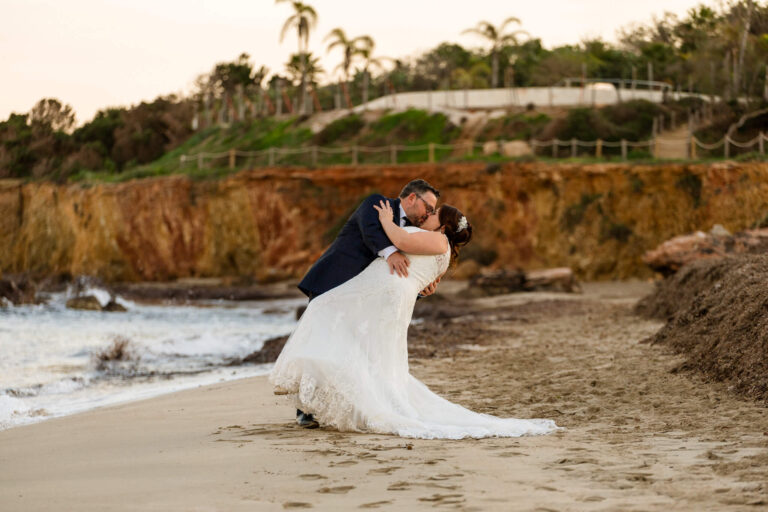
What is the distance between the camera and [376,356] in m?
5.44

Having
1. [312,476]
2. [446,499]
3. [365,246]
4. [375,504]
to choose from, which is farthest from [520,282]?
[375,504]

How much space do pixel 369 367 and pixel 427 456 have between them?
1.04 m

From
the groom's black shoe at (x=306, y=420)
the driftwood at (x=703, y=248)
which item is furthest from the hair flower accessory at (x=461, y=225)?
the driftwood at (x=703, y=248)

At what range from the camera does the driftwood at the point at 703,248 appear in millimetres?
15289

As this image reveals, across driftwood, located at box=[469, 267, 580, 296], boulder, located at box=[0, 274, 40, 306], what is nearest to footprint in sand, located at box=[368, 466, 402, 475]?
driftwood, located at box=[469, 267, 580, 296]

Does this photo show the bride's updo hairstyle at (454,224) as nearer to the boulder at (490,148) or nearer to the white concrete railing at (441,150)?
the white concrete railing at (441,150)

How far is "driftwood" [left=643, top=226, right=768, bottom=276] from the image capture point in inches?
602

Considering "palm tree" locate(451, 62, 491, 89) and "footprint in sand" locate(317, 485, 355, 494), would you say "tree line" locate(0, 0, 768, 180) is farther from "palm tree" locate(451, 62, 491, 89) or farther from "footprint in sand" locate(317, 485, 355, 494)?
"footprint in sand" locate(317, 485, 355, 494)

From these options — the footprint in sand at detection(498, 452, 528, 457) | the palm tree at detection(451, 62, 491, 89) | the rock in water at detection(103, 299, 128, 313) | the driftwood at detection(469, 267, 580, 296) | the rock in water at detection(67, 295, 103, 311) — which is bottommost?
the rock in water at detection(103, 299, 128, 313)

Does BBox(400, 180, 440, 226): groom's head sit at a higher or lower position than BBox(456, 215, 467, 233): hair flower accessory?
higher

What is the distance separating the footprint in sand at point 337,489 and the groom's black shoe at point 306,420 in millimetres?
1669

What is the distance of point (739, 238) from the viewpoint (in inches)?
628

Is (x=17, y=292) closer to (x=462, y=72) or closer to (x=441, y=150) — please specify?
(x=441, y=150)

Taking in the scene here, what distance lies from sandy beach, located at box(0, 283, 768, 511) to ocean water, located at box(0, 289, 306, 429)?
1.17 meters
